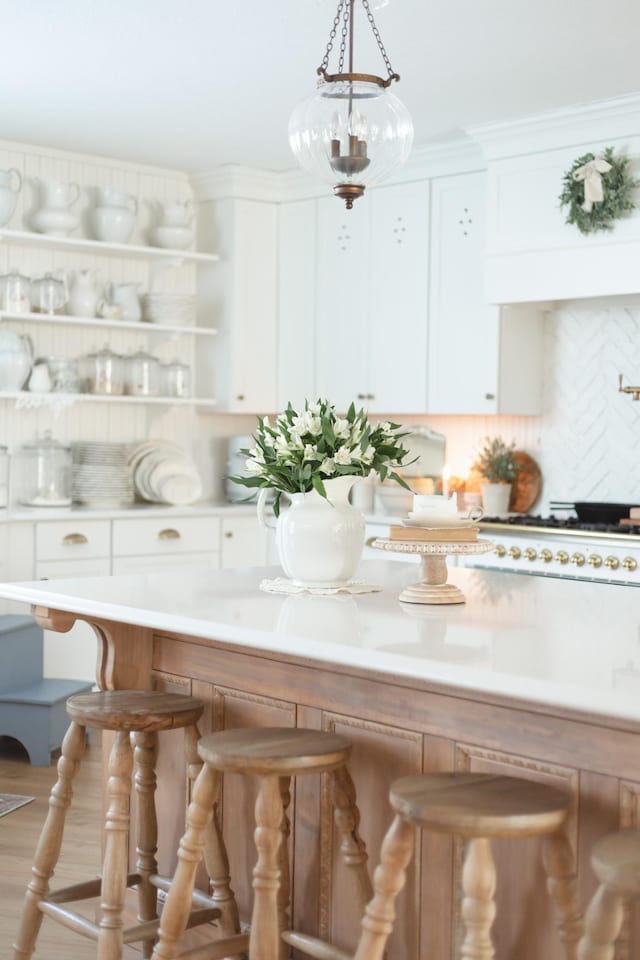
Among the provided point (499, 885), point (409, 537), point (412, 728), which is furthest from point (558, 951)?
point (409, 537)

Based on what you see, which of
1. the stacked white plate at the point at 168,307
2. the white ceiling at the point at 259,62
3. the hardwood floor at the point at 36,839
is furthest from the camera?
the stacked white plate at the point at 168,307

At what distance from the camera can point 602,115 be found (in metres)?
4.68

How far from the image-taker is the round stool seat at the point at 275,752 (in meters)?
2.28

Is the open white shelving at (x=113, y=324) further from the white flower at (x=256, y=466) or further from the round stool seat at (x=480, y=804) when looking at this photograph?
the round stool seat at (x=480, y=804)

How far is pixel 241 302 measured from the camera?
6.07 metres

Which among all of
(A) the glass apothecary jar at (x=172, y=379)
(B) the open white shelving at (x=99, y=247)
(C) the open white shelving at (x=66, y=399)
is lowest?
(C) the open white shelving at (x=66, y=399)

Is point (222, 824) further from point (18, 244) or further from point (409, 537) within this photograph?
point (18, 244)

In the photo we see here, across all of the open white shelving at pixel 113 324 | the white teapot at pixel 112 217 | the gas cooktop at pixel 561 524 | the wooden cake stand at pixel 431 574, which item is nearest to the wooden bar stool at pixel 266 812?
the wooden cake stand at pixel 431 574

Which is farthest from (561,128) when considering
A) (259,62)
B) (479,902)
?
(479,902)

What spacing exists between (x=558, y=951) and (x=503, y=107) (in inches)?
136

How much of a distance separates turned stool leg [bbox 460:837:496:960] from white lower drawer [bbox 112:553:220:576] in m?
3.57

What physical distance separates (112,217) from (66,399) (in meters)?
0.88

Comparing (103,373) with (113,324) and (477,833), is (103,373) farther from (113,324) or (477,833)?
(477,833)

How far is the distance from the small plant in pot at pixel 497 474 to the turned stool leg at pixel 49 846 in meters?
2.86
